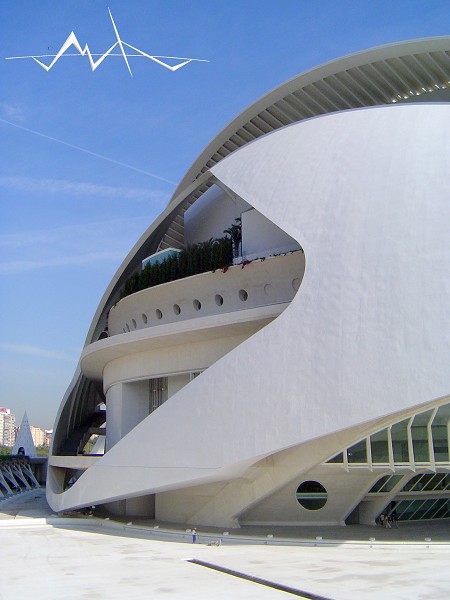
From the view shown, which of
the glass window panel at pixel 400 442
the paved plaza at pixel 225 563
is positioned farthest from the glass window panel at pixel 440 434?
the paved plaza at pixel 225 563

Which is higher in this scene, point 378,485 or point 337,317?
point 337,317

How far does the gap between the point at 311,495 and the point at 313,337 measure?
5.67 m

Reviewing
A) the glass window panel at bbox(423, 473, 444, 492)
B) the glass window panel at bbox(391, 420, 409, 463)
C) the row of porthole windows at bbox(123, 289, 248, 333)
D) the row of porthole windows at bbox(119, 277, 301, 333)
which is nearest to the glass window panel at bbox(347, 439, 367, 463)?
the glass window panel at bbox(391, 420, 409, 463)

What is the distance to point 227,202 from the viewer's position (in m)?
26.0

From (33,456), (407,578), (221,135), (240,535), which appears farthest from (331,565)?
(33,456)

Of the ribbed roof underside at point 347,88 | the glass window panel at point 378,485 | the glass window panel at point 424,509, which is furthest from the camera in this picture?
the ribbed roof underside at point 347,88

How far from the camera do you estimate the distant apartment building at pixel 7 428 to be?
16631 centimetres

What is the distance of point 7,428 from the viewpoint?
17388 centimetres

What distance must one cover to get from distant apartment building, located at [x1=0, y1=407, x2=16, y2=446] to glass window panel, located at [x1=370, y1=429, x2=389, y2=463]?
522 ft

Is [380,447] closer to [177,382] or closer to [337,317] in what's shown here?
[337,317]

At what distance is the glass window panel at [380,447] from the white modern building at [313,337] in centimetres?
3

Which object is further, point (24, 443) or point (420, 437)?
point (24, 443)

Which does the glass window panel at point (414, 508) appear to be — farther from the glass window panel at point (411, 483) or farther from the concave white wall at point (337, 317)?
the concave white wall at point (337, 317)

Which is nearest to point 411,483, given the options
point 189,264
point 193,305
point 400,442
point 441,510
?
point 441,510
